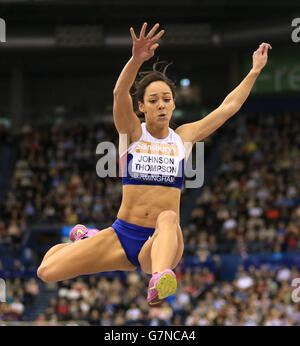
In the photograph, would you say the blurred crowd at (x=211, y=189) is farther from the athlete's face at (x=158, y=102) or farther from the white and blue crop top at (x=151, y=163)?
the athlete's face at (x=158, y=102)

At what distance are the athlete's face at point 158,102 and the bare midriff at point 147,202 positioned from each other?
0.73 metres

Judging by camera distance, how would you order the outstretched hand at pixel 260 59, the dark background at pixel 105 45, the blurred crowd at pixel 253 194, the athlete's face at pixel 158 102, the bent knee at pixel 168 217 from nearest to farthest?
1. the bent knee at pixel 168 217
2. the athlete's face at pixel 158 102
3. the outstretched hand at pixel 260 59
4. the blurred crowd at pixel 253 194
5. the dark background at pixel 105 45

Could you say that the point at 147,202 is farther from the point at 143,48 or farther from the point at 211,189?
the point at 211,189

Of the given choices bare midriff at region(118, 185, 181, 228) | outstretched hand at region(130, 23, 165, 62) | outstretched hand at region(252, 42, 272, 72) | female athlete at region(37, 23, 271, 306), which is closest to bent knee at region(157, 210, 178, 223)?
female athlete at region(37, 23, 271, 306)

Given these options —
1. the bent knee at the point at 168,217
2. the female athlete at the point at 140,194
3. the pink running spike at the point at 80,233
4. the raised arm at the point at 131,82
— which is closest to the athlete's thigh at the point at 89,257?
the female athlete at the point at 140,194

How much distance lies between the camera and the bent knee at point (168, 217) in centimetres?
657

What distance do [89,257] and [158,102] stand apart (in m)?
1.79

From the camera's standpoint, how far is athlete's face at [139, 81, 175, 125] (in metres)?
6.83

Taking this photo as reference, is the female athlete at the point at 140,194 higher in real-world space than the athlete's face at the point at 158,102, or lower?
lower

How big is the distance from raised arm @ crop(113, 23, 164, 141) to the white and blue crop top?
140 mm

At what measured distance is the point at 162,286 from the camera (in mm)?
5926

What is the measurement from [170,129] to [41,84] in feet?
82.1

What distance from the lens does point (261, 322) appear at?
15.4 meters
